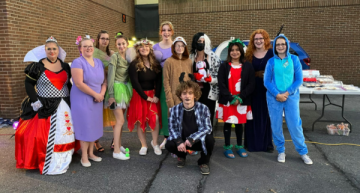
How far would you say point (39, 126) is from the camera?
10.9 feet

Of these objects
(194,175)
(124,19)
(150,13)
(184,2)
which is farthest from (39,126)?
(150,13)

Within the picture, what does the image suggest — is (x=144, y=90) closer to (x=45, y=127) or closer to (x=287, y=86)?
(x=45, y=127)

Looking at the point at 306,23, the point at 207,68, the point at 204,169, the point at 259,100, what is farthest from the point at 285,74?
the point at 306,23

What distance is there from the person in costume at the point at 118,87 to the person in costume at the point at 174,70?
610mm

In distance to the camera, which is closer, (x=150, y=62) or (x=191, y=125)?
(x=191, y=125)

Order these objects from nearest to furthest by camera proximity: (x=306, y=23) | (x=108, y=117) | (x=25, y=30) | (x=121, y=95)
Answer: (x=121, y=95), (x=108, y=117), (x=25, y=30), (x=306, y=23)

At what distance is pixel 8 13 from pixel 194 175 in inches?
216

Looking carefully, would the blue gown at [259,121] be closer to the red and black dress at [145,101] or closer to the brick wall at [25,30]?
the red and black dress at [145,101]

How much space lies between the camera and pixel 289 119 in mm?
3498

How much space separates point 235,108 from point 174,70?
106 centimetres

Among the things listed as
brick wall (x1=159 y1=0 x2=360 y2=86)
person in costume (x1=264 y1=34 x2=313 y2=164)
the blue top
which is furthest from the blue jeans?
brick wall (x1=159 y1=0 x2=360 y2=86)

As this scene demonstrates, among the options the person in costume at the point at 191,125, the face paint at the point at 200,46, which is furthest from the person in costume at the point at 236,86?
the person in costume at the point at 191,125

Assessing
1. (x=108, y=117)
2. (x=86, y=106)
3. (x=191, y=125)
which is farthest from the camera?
(x=108, y=117)

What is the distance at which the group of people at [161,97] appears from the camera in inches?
130
